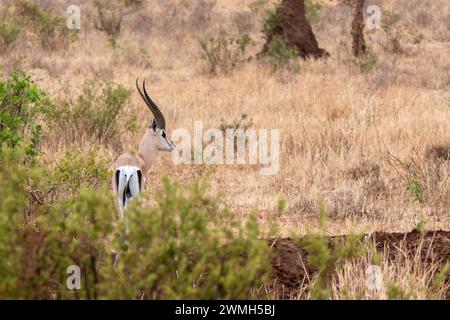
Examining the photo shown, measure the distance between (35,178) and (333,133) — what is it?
5888mm

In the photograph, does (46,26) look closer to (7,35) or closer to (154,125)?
(7,35)

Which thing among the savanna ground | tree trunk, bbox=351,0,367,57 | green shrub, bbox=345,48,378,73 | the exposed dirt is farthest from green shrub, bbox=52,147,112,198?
tree trunk, bbox=351,0,367,57

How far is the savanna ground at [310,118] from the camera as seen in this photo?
22.9ft

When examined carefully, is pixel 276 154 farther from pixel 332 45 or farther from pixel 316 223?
pixel 332 45

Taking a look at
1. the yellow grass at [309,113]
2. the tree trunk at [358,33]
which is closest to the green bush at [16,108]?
the yellow grass at [309,113]

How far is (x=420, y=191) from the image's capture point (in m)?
7.27

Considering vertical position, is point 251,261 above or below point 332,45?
below

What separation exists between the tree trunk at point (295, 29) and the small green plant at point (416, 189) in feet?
27.2

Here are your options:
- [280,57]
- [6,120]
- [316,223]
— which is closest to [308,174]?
[316,223]

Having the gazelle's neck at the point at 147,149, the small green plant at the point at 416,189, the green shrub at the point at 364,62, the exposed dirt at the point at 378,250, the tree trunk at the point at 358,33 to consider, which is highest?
the tree trunk at the point at 358,33

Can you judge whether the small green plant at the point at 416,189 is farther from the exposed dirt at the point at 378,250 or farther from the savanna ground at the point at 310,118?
the exposed dirt at the point at 378,250

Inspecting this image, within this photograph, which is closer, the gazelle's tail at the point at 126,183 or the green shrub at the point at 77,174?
the gazelle's tail at the point at 126,183

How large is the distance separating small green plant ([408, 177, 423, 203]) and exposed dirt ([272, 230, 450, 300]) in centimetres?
137

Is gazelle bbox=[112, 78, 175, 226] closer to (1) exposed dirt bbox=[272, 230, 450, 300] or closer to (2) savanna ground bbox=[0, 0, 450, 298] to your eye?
(2) savanna ground bbox=[0, 0, 450, 298]
